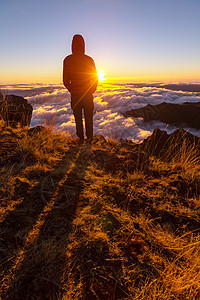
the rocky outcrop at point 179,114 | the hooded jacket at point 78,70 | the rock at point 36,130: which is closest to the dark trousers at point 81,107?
the hooded jacket at point 78,70

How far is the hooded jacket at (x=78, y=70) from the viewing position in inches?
174

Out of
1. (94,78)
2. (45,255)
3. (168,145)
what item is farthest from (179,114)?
(45,255)

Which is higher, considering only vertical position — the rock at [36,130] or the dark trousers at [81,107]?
the dark trousers at [81,107]

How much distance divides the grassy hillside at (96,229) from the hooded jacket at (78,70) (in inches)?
91.1

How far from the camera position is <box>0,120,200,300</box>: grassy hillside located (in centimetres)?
122

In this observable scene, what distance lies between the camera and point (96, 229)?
5.52 feet

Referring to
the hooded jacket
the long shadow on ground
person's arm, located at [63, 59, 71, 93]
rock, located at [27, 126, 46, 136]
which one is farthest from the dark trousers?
the long shadow on ground

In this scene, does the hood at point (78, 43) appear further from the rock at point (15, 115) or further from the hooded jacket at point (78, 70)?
the rock at point (15, 115)

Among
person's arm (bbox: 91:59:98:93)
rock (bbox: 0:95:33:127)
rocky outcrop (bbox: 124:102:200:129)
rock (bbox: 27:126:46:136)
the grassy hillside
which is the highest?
person's arm (bbox: 91:59:98:93)

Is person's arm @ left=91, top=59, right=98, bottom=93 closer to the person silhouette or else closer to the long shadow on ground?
the person silhouette

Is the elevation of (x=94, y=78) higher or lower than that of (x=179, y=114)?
higher

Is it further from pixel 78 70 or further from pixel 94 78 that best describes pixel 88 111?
pixel 78 70

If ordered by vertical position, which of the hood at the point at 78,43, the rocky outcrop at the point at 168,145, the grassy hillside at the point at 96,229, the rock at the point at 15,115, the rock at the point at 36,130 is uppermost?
the hood at the point at 78,43

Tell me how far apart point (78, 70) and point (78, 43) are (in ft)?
2.32
